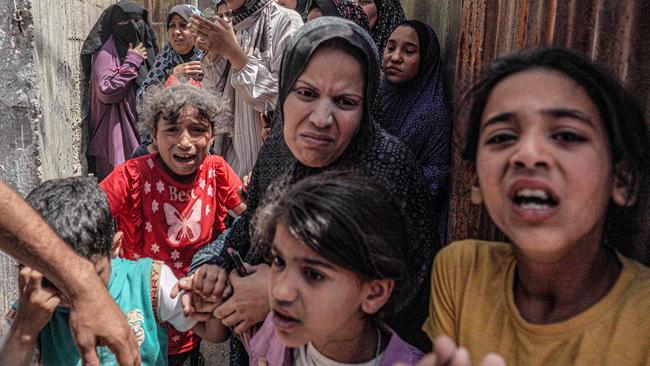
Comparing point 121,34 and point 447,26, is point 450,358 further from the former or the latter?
point 121,34

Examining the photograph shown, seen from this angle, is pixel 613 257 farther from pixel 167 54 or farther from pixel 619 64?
pixel 167 54

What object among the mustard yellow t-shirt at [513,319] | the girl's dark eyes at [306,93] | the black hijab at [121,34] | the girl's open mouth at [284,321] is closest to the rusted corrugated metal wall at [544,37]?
the mustard yellow t-shirt at [513,319]

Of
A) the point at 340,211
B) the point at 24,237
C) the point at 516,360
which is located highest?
the point at 340,211

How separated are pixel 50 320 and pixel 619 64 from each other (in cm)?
189

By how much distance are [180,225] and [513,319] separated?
1.73 m

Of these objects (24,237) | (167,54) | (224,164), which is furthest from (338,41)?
(167,54)

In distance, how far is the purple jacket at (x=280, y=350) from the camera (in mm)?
1436

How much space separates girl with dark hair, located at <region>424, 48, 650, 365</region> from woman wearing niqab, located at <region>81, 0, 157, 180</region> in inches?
158

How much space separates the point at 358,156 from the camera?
1.75 meters

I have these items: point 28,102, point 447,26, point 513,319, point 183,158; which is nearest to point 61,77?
point 28,102

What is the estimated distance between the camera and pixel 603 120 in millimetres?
1186

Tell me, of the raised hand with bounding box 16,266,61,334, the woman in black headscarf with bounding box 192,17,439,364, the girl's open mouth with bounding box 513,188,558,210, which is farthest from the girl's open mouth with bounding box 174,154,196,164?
the girl's open mouth with bounding box 513,188,558,210

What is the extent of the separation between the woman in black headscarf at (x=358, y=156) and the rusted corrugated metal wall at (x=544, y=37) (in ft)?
0.69

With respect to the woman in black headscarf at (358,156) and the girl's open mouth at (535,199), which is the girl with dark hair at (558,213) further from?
the woman in black headscarf at (358,156)
